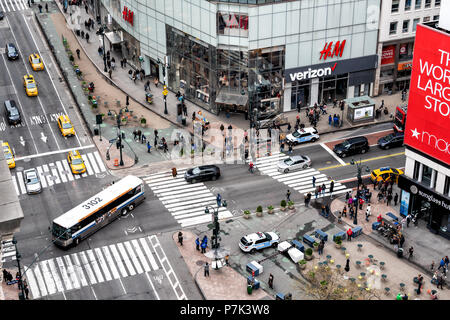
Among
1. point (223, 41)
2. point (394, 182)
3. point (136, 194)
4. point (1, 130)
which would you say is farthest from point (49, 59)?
point (394, 182)

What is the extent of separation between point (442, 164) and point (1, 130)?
53.5m

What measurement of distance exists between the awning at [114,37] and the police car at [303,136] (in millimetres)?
36706

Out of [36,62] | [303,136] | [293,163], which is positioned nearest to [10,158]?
[36,62]

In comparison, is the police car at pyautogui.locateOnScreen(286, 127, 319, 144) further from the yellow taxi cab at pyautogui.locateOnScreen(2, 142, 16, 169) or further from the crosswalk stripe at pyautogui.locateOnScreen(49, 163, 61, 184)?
the yellow taxi cab at pyautogui.locateOnScreen(2, 142, 16, 169)

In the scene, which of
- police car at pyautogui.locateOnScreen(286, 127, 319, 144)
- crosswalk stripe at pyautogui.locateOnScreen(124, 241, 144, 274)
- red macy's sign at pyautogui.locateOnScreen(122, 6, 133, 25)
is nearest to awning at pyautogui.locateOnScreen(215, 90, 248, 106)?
police car at pyautogui.locateOnScreen(286, 127, 319, 144)

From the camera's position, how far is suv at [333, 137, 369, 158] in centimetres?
7344

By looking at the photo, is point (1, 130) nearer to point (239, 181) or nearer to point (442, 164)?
point (239, 181)

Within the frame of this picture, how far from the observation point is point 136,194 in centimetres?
6344

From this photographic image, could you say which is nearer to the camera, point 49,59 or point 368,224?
point 368,224

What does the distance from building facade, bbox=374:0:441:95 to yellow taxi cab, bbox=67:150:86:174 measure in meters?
41.7

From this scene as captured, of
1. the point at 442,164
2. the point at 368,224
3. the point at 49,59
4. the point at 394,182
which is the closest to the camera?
the point at 442,164

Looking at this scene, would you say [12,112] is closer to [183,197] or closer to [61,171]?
[61,171]
